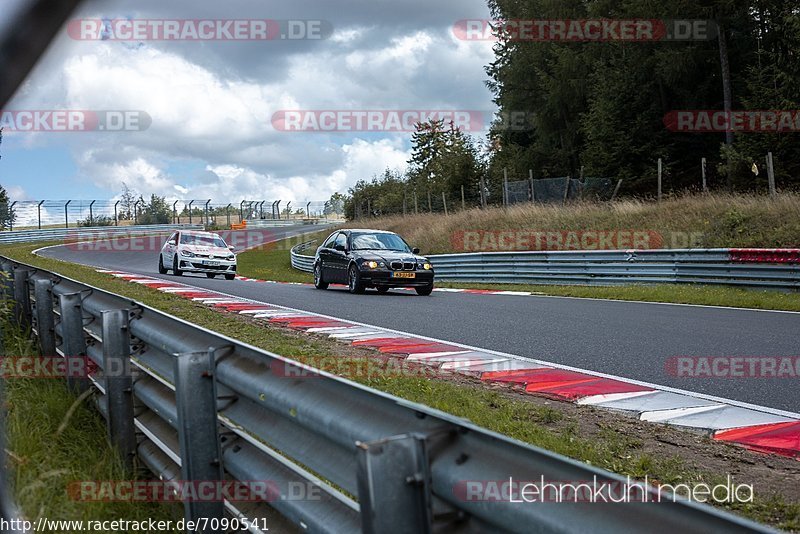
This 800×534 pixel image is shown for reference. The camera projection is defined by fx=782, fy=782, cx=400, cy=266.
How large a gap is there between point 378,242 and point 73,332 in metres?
12.4

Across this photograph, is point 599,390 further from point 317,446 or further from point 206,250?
point 206,250

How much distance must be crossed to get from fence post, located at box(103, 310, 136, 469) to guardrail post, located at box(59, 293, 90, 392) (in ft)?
4.04

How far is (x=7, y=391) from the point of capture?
5.99 m

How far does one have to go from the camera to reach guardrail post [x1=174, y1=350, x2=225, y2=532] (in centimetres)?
324

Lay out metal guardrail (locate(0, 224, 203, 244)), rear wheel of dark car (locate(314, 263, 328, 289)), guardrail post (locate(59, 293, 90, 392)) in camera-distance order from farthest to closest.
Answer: metal guardrail (locate(0, 224, 203, 244))
rear wheel of dark car (locate(314, 263, 328, 289))
guardrail post (locate(59, 293, 90, 392))

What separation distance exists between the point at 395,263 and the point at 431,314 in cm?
459

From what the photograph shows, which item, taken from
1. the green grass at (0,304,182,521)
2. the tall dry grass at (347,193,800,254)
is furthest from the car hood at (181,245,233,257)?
the green grass at (0,304,182,521)

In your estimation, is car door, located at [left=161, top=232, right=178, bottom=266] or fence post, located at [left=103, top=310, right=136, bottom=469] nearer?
fence post, located at [left=103, top=310, right=136, bottom=469]

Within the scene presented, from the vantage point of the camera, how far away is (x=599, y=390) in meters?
6.61

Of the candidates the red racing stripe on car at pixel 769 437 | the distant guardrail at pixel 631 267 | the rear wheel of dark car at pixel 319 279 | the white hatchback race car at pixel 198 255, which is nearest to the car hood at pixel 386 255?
the rear wheel of dark car at pixel 319 279

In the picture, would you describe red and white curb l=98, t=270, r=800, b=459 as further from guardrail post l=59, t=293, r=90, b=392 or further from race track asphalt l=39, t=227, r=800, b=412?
guardrail post l=59, t=293, r=90, b=392

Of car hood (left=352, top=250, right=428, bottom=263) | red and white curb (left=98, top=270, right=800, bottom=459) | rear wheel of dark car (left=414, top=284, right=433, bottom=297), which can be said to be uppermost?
car hood (left=352, top=250, right=428, bottom=263)

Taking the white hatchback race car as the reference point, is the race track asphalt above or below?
below

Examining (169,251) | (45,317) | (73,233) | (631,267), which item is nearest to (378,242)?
(631,267)
